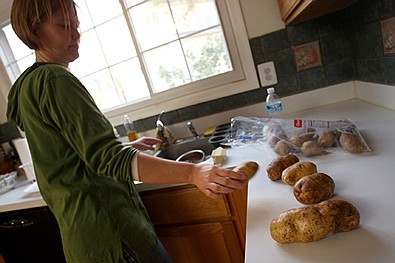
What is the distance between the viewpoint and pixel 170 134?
1593 mm

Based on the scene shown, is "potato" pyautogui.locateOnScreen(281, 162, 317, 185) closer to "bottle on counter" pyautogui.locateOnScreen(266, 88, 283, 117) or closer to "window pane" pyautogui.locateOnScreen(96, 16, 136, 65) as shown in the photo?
"bottle on counter" pyautogui.locateOnScreen(266, 88, 283, 117)

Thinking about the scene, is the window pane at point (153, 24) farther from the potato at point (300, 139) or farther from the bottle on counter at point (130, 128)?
the potato at point (300, 139)

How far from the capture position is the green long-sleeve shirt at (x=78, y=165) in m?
0.64

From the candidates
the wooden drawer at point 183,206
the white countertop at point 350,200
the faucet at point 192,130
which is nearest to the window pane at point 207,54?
the faucet at point 192,130

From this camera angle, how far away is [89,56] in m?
1.85

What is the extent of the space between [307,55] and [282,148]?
30.0 inches

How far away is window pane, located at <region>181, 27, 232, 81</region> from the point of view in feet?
5.25

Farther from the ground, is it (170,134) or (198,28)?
(198,28)

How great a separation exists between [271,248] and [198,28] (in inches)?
54.7

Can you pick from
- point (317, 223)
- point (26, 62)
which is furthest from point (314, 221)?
point (26, 62)

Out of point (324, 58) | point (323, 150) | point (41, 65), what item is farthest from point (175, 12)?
point (323, 150)

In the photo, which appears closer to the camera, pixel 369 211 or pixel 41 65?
pixel 369 211

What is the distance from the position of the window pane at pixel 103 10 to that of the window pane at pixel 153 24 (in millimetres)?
118

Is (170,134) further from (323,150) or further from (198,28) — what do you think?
(323,150)
